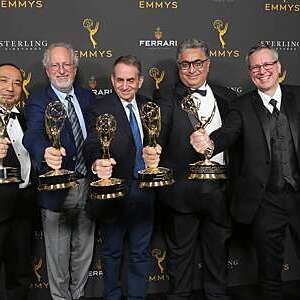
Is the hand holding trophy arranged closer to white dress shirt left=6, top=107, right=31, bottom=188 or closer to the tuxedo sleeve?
the tuxedo sleeve

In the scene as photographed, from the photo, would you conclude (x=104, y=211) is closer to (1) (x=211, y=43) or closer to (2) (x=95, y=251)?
(2) (x=95, y=251)

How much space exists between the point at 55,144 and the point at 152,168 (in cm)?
49

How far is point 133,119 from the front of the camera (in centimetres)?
257

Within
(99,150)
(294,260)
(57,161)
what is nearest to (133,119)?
(99,150)

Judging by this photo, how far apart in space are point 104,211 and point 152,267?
826 millimetres

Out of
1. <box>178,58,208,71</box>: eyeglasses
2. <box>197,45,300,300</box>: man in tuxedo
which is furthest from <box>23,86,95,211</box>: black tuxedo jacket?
<box>197,45,300,300</box>: man in tuxedo

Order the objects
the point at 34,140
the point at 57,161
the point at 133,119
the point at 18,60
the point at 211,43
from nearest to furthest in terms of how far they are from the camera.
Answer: the point at 57,161 < the point at 34,140 < the point at 133,119 < the point at 18,60 < the point at 211,43

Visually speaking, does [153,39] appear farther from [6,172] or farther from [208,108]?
[6,172]

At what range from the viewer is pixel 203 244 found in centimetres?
274

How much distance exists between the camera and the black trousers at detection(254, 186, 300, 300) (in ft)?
8.23

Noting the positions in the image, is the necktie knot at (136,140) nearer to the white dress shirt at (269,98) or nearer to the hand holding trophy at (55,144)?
the hand holding trophy at (55,144)

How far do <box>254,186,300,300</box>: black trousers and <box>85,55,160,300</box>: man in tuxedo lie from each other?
0.62m

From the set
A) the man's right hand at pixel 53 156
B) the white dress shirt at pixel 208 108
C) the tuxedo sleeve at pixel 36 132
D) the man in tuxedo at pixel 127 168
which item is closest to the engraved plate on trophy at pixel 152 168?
the man in tuxedo at pixel 127 168

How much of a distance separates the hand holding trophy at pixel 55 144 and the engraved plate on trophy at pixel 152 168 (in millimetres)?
352
